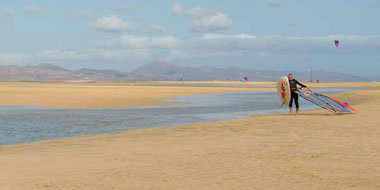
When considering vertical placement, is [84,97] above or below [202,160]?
above

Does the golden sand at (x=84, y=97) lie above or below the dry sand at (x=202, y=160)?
above

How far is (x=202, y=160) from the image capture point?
11117 millimetres

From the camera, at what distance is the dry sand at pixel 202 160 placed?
8.74m

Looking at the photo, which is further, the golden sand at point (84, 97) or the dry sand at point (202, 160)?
the golden sand at point (84, 97)

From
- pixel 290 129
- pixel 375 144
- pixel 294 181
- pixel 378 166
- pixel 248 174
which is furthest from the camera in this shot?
pixel 290 129

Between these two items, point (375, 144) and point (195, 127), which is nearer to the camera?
point (375, 144)

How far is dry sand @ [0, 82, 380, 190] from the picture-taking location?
28.7 ft

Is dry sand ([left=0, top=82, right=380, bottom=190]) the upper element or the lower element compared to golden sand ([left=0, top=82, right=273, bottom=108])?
lower

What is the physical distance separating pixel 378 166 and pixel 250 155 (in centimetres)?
280

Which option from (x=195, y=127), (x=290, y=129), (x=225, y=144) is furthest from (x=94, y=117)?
(x=225, y=144)

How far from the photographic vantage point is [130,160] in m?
11.3

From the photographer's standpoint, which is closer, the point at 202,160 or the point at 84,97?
the point at 202,160

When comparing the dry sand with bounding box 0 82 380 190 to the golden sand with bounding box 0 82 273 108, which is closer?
the dry sand with bounding box 0 82 380 190

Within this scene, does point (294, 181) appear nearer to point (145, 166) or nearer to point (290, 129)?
point (145, 166)
